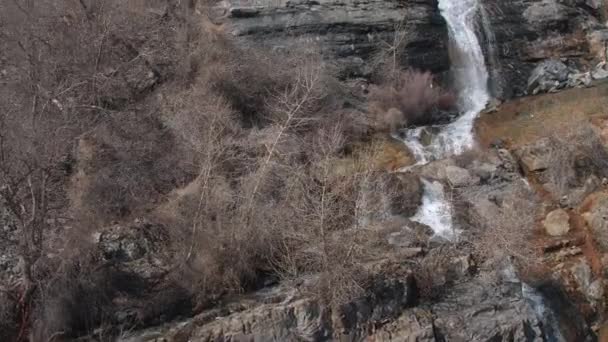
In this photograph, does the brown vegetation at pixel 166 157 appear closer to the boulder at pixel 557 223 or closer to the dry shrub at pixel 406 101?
the dry shrub at pixel 406 101

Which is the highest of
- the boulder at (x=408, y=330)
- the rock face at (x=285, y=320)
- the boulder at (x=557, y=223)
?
the rock face at (x=285, y=320)

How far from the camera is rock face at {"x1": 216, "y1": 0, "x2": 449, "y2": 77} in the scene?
989 inches

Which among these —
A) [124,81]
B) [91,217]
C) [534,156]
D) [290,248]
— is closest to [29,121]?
[91,217]

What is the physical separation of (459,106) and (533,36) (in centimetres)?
638

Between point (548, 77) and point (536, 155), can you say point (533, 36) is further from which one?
point (536, 155)

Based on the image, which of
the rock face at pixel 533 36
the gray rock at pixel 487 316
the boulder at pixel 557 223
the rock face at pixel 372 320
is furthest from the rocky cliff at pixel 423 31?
the rock face at pixel 372 320

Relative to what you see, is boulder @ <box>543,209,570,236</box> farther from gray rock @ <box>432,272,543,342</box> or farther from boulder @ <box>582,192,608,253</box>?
gray rock @ <box>432,272,543,342</box>

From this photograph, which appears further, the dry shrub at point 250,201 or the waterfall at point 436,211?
the waterfall at point 436,211

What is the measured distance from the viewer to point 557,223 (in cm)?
1784

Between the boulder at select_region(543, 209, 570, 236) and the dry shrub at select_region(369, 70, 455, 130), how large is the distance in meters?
7.23

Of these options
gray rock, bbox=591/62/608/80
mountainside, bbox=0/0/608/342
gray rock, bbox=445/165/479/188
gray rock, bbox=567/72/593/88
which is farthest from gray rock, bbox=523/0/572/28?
gray rock, bbox=445/165/479/188

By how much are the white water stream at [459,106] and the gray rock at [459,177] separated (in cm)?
50

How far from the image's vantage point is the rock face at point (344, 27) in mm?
25125

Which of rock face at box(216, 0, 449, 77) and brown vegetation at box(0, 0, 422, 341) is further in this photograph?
rock face at box(216, 0, 449, 77)
